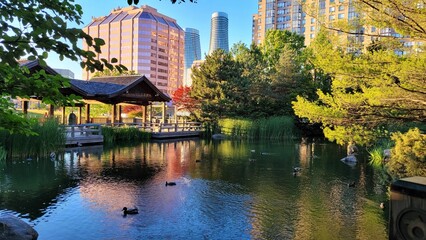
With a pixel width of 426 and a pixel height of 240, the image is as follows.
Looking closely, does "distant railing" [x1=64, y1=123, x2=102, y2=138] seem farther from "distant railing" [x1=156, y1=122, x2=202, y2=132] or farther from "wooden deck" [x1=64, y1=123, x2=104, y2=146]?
"distant railing" [x1=156, y1=122, x2=202, y2=132]

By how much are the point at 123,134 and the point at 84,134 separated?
2.95m

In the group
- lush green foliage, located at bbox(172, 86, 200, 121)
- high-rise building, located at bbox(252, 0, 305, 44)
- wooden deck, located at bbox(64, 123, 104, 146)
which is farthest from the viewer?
high-rise building, located at bbox(252, 0, 305, 44)

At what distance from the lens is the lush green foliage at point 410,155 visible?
21.4ft

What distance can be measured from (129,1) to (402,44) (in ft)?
20.3

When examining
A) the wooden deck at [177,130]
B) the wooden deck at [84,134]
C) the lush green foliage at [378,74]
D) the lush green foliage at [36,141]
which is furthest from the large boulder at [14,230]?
the wooden deck at [177,130]

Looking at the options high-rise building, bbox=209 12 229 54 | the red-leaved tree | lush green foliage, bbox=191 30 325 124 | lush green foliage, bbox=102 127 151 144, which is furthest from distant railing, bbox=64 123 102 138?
Answer: high-rise building, bbox=209 12 229 54

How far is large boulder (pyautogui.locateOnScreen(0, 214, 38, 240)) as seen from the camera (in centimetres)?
473

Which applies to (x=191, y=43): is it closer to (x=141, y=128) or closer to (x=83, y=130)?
(x=141, y=128)

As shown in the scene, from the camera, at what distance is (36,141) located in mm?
12805

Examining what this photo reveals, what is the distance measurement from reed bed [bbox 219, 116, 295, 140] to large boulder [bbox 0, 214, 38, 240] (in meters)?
20.0

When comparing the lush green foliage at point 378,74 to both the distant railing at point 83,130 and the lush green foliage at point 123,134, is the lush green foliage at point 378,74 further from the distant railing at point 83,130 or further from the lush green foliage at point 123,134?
the lush green foliage at point 123,134

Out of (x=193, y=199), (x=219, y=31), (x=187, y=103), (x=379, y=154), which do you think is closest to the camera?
(x=193, y=199)

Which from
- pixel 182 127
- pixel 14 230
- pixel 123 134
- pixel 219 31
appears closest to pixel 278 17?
pixel 182 127

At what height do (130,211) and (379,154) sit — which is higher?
(379,154)
